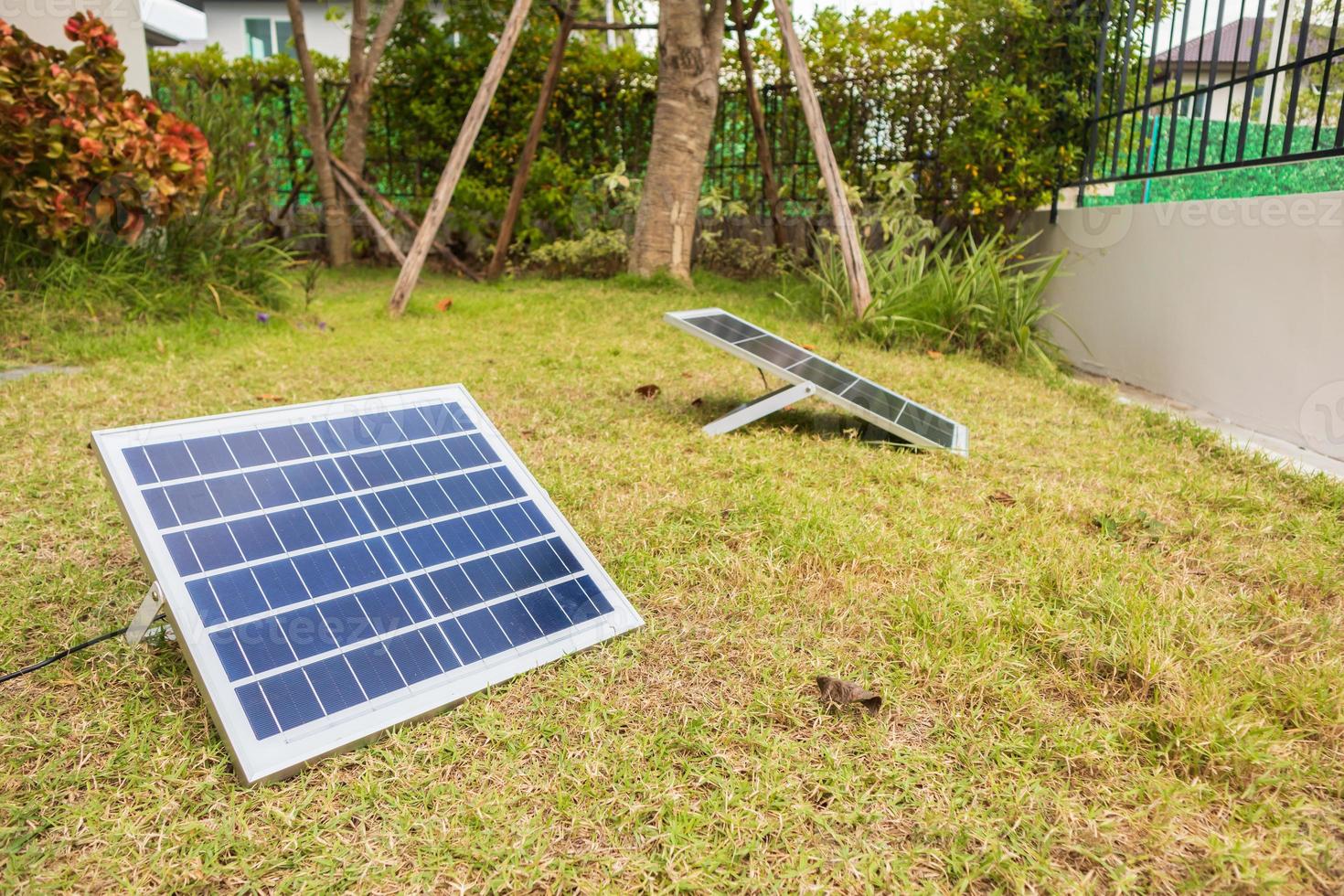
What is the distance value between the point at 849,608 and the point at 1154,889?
2.97 feet

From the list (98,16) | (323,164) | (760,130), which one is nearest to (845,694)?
(98,16)

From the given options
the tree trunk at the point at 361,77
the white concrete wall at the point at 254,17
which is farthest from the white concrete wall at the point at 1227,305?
the white concrete wall at the point at 254,17

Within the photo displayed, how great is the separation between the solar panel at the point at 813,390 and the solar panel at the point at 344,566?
141 cm

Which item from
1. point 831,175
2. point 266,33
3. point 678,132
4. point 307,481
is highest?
point 266,33

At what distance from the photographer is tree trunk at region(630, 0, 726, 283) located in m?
7.32

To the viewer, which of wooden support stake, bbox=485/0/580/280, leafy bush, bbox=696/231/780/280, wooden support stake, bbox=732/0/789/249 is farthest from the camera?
leafy bush, bbox=696/231/780/280

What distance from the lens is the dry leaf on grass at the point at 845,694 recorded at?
5.95 feet

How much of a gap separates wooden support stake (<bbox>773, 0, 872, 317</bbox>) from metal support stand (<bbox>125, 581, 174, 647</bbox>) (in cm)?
471

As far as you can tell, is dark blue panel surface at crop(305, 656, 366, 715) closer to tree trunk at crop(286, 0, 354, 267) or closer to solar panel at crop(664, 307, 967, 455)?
solar panel at crop(664, 307, 967, 455)

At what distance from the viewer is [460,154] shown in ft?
20.0

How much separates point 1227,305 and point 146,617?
4943 millimetres

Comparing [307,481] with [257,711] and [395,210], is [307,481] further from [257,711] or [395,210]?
[395,210]

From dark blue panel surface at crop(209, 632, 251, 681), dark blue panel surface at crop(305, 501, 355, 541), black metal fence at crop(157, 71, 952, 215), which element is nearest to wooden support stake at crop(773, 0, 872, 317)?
black metal fence at crop(157, 71, 952, 215)

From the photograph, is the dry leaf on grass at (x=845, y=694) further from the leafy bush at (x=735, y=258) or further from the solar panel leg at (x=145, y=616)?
the leafy bush at (x=735, y=258)
